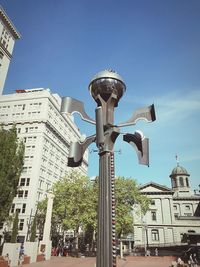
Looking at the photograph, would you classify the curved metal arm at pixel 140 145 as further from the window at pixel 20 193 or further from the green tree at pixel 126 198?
the window at pixel 20 193

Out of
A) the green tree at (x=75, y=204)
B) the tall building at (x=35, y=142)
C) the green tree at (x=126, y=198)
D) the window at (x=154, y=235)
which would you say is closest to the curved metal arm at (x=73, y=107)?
the green tree at (x=75, y=204)

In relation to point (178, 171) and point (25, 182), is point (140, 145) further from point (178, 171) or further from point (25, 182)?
point (178, 171)

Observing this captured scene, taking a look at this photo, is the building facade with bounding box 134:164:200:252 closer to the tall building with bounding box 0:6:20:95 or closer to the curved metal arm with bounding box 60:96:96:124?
the tall building with bounding box 0:6:20:95

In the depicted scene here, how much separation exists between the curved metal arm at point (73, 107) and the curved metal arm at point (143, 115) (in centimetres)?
67

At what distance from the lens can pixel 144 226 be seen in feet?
155

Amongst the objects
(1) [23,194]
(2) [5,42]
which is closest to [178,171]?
(1) [23,194]

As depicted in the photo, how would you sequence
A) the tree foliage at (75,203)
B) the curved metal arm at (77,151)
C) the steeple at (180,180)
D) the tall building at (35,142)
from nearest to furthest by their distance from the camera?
the curved metal arm at (77,151), the tree foliage at (75,203), the tall building at (35,142), the steeple at (180,180)

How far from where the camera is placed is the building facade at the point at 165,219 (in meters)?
47.2

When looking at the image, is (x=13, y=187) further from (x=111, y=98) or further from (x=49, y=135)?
(x=49, y=135)

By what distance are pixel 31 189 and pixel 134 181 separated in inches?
759

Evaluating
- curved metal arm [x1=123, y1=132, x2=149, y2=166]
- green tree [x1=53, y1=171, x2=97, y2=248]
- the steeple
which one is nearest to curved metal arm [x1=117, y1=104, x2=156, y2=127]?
curved metal arm [x1=123, y1=132, x2=149, y2=166]

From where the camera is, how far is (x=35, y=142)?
4625 centimetres

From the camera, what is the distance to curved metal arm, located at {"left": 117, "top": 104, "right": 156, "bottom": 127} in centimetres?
405

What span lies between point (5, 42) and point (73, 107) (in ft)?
171
